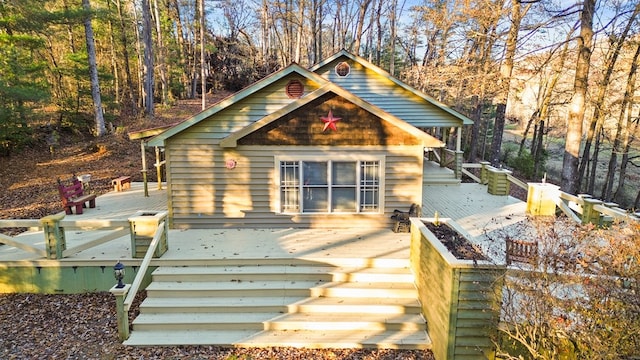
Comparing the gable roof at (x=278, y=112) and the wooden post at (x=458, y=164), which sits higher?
the gable roof at (x=278, y=112)

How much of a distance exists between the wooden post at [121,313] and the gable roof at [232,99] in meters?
4.14

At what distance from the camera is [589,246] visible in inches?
164

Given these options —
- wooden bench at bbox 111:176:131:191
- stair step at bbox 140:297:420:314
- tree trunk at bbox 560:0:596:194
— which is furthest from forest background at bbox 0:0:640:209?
stair step at bbox 140:297:420:314

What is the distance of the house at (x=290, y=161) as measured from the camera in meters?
8.84

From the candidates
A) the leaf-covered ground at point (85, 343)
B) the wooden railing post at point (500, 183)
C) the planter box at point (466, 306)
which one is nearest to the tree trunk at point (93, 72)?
the leaf-covered ground at point (85, 343)

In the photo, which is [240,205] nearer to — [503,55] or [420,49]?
[503,55]

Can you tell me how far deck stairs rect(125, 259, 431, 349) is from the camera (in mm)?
5840

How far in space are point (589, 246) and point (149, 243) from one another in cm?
735

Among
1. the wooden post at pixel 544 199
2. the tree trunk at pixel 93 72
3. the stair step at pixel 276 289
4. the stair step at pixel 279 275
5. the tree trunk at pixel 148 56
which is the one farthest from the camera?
the tree trunk at pixel 148 56

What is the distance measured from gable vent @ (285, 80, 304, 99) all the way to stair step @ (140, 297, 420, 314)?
5434 mm

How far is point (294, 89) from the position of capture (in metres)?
9.43

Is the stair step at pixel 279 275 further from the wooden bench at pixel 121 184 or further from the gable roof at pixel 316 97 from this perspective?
the wooden bench at pixel 121 184

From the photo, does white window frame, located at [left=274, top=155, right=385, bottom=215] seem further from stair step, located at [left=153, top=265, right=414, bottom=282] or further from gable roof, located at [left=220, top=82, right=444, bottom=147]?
stair step, located at [left=153, top=265, right=414, bottom=282]

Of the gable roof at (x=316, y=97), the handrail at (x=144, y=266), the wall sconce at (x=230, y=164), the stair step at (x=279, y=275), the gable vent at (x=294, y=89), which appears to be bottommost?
the stair step at (x=279, y=275)
